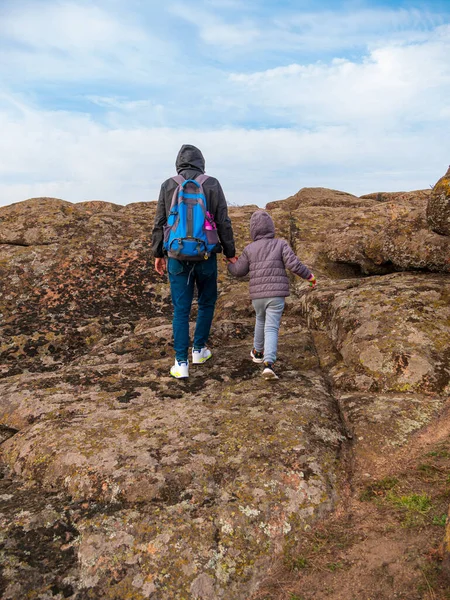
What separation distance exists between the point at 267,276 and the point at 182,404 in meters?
2.95

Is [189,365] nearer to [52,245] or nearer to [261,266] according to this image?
[261,266]

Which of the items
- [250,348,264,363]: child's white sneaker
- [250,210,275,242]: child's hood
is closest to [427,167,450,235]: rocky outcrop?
[250,210,275,242]: child's hood

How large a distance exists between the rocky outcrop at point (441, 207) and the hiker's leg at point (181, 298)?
18.3 ft

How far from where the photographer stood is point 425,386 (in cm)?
707

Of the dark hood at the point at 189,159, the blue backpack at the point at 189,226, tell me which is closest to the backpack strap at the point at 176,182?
the blue backpack at the point at 189,226

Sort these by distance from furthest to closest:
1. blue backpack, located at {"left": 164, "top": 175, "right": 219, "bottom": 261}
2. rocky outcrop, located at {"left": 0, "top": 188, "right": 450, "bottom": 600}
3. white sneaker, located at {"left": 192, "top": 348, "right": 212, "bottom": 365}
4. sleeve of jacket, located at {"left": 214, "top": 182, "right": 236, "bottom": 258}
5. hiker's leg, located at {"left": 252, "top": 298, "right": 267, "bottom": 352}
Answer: white sneaker, located at {"left": 192, "top": 348, "right": 212, "bottom": 365} < hiker's leg, located at {"left": 252, "top": 298, "right": 267, "bottom": 352} < sleeve of jacket, located at {"left": 214, "top": 182, "right": 236, "bottom": 258} < blue backpack, located at {"left": 164, "top": 175, "right": 219, "bottom": 261} < rocky outcrop, located at {"left": 0, "top": 188, "right": 450, "bottom": 600}

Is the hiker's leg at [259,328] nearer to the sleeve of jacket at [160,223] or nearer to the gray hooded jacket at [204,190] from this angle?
the gray hooded jacket at [204,190]

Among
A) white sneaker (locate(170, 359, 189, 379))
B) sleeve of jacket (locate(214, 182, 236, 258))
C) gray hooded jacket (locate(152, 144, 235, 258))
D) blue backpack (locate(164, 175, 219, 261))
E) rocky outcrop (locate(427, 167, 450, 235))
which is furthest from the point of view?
rocky outcrop (locate(427, 167, 450, 235))

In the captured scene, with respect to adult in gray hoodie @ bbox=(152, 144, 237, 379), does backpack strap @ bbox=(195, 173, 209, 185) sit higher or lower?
higher

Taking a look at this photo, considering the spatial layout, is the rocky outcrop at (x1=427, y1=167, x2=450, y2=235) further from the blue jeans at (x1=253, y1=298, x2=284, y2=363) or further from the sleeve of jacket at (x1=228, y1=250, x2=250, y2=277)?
the sleeve of jacket at (x1=228, y1=250, x2=250, y2=277)

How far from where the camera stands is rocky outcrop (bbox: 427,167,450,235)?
912cm

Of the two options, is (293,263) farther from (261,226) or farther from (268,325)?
(268,325)

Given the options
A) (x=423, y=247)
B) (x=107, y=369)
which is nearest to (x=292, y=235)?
(x=423, y=247)

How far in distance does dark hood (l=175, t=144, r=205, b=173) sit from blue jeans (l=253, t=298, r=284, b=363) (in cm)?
284
